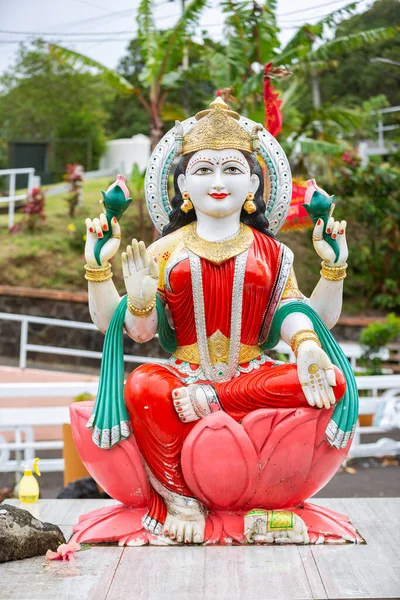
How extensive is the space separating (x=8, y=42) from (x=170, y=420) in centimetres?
1315

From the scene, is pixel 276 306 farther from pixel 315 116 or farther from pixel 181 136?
pixel 315 116

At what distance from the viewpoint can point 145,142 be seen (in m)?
17.9

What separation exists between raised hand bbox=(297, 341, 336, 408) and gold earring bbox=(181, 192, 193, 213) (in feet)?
3.00

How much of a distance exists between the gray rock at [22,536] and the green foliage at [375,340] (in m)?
6.10

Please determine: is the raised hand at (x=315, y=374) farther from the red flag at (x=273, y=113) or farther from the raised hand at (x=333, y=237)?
the red flag at (x=273, y=113)

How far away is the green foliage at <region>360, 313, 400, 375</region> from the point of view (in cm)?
964

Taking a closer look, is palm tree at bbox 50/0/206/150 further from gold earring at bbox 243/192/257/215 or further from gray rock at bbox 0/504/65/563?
gray rock at bbox 0/504/65/563

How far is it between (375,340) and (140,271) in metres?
6.08

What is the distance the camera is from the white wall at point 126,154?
1802cm

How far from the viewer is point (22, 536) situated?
3943mm

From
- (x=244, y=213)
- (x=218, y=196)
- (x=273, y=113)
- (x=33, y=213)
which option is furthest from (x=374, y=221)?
(x=218, y=196)

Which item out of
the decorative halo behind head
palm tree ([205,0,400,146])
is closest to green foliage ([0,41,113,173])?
palm tree ([205,0,400,146])

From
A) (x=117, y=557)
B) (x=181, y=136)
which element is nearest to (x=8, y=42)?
(x=181, y=136)

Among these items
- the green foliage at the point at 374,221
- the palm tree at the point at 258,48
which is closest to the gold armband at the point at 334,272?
the palm tree at the point at 258,48
